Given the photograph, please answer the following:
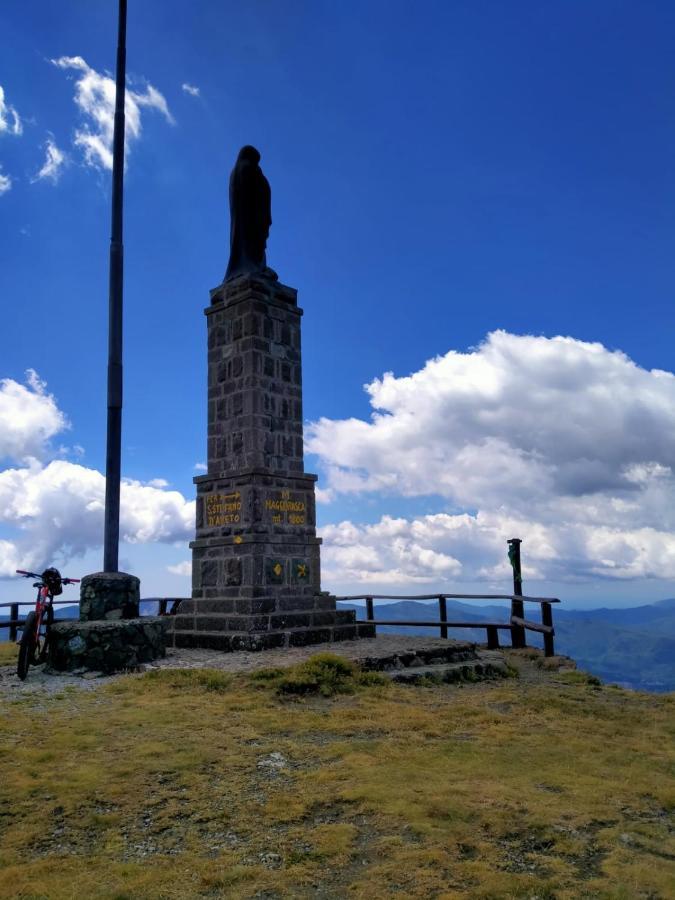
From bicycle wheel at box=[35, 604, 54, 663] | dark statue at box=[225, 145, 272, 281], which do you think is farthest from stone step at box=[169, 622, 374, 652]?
dark statue at box=[225, 145, 272, 281]

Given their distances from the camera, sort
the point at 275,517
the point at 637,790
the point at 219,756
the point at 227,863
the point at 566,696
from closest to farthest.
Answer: the point at 227,863 → the point at 637,790 → the point at 219,756 → the point at 566,696 → the point at 275,517

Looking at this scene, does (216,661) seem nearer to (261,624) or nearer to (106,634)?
(106,634)

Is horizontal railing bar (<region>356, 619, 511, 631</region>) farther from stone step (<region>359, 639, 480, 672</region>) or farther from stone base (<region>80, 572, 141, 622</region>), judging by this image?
stone base (<region>80, 572, 141, 622</region>)

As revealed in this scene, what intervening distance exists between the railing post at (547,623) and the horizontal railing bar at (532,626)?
7 centimetres

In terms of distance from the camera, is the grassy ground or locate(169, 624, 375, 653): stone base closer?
the grassy ground

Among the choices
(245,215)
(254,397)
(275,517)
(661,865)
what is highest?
(245,215)

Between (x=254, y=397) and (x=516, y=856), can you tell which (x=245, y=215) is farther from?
(x=516, y=856)

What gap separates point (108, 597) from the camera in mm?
10703

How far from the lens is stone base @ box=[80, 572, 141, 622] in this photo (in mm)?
10625

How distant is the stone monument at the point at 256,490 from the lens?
12430 millimetres

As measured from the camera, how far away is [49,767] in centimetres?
545

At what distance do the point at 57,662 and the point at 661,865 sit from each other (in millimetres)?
8127

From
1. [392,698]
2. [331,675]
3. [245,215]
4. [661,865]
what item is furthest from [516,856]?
[245,215]

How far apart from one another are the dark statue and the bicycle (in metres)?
7.08
